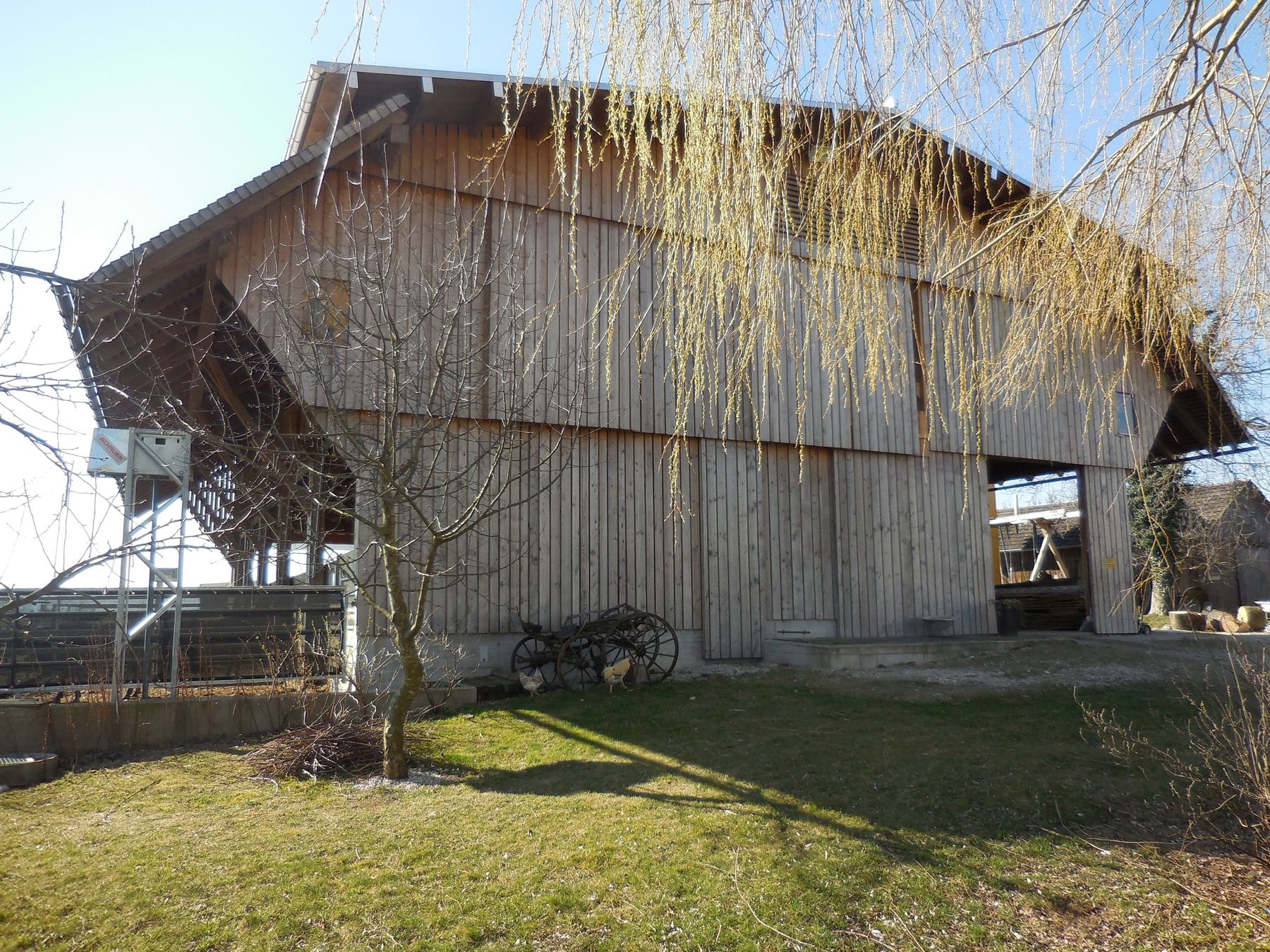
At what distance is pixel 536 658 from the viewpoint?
933cm

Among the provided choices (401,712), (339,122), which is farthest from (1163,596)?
(339,122)

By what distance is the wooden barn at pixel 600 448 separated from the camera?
8.55 m

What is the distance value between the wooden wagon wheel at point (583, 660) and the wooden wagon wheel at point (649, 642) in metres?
0.34

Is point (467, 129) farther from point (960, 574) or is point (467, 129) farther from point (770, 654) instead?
point (960, 574)

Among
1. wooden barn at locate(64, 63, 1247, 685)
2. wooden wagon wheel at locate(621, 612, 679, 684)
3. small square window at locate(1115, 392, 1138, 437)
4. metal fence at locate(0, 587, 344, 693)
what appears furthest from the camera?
small square window at locate(1115, 392, 1138, 437)

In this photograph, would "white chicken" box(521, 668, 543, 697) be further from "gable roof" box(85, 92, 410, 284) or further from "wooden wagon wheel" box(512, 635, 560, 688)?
"gable roof" box(85, 92, 410, 284)

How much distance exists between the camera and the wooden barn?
337 inches

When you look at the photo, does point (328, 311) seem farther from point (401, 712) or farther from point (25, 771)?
point (25, 771)

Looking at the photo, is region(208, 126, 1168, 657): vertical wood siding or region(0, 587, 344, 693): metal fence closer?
region(0, 587, 344, 693): metal fence

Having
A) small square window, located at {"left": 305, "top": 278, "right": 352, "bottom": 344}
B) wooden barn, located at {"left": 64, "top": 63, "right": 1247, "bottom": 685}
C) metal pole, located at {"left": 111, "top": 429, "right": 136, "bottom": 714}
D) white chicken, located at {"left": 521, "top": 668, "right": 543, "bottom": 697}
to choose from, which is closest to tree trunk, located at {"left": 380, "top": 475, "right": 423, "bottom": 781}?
wooden barn, located at {"left": 64, "top": 63, "right": 1247, "bottom": 685}

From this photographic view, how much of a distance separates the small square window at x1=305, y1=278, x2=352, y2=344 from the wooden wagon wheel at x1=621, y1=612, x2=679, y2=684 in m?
4.49

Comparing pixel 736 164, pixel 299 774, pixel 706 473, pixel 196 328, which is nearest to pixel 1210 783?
pixel 736 164

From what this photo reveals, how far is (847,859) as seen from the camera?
14.3ft

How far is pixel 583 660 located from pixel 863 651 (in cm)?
378
